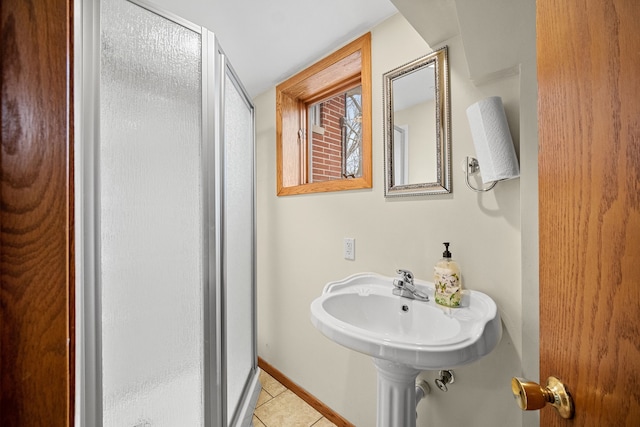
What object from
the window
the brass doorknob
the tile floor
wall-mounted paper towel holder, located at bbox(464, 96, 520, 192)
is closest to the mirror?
wall-mounted paper towel holder, located at bbox(464, 96, 520, 192)

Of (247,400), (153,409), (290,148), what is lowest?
(247,400)

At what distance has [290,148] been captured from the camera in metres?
1.83

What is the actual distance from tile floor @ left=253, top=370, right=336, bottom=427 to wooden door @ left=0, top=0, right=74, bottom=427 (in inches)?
53.0

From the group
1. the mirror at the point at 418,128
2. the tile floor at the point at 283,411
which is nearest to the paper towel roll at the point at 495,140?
the mirror at the point at 418,128

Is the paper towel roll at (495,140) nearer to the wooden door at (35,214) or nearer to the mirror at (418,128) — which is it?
the mirror at (418,128)

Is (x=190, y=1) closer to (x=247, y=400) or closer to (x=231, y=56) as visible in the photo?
(x=231, y=56)

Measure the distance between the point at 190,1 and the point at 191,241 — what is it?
1.12 m

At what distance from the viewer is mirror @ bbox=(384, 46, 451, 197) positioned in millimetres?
1063

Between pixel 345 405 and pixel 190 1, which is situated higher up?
pixel 190 1

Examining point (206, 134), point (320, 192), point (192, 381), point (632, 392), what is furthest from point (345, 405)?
point (206, 134)

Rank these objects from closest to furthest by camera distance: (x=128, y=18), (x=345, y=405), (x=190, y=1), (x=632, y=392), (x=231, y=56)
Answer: (x=632, y=392) → (x=128, y=18) → (x=190, y=1) → (x=345, y=405) → (x=231, y=56)

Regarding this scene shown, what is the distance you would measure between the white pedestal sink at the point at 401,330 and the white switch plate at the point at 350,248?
143mm

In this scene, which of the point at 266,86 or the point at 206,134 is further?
the point at 266,86

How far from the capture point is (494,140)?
856 millimetres
